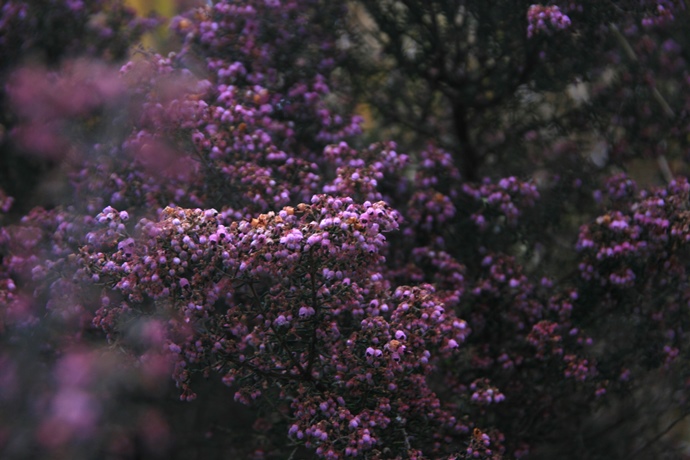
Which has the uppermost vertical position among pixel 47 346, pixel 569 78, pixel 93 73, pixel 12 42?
pixel 12 42

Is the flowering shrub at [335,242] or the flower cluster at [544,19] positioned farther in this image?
the flower cluster at [544,19]

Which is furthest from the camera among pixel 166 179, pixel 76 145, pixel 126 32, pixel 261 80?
pixel 126 32

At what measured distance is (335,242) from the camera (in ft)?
10.5

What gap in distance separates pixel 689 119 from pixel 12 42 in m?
4.13

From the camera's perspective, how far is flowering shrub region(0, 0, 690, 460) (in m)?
3.46

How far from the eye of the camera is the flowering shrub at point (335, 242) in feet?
11.4

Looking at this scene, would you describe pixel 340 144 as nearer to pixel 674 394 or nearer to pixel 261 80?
pixel 261 80

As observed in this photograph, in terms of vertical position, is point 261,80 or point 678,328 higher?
point 261,80

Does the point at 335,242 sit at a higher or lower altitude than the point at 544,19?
lower

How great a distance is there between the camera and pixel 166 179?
4316 millimetres

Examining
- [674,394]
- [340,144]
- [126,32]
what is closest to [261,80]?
[340,144]

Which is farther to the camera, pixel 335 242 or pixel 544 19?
pixel 544 19

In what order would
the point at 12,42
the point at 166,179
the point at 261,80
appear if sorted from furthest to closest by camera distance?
the point at 12,42 → the point at 261,80 → the point at 166,179

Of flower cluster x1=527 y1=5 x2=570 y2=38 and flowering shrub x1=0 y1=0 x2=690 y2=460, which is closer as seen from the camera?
flowering shrub x1=0 y1=0 x2=690 y2=460
